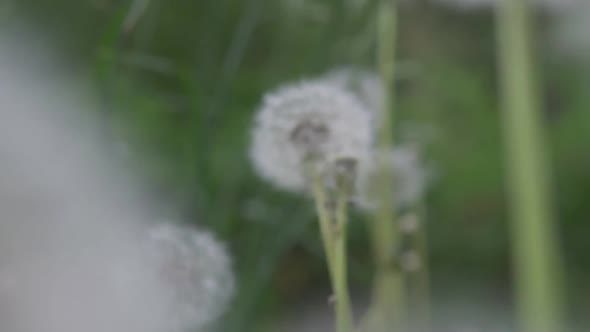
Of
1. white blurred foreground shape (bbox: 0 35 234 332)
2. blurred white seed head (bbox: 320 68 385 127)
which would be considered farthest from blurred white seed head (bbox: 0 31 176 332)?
blurred white seed head (bbox: 320 68 385 127)

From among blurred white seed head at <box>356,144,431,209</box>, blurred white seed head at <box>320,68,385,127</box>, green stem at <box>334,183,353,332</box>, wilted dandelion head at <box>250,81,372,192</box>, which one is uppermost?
blurred white seed head at <box>320,68,385,127</box>

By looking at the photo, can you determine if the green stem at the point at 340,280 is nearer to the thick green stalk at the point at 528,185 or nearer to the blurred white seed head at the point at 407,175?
the thick green stalk at the point at 528,185

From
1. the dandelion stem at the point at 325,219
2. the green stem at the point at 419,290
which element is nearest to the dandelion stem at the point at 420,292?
the green stem at the point at 419,290

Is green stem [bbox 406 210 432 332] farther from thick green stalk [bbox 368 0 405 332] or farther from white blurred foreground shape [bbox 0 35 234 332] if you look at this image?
white blurred foreground shape [bbox 0 35 234 332]

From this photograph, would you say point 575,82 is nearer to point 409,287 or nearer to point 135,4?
point 409,287

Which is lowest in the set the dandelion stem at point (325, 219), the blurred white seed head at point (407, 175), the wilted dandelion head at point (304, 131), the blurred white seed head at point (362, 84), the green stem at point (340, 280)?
the green stem at point (340, 280)

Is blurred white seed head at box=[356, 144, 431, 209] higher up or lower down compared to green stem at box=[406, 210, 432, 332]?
higher up

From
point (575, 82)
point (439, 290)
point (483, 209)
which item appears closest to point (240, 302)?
point (439, 290)
